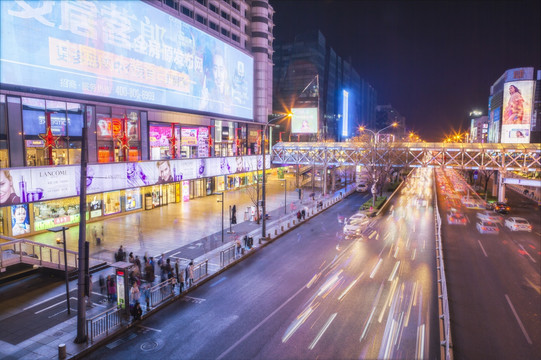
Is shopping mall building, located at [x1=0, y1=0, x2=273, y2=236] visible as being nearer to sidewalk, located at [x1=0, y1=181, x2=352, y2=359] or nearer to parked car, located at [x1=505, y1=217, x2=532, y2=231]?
sidewalk, located at [x1=0, y1=181, x2=352, y2=359]

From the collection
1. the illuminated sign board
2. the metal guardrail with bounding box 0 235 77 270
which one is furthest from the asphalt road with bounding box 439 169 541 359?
the illuminated sign board

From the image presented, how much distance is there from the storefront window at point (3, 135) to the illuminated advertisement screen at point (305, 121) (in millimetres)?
58259

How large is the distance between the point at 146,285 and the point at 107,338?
15.8ft

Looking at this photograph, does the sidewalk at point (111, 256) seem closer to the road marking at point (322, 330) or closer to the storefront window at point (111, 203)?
the storefront window at point (111, 203)

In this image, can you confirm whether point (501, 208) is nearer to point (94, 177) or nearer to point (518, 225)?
point (518, 225)

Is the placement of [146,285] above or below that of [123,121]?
below

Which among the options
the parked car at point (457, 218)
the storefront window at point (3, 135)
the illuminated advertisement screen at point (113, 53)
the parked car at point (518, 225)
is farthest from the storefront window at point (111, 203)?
the parked car at point (518, 225)

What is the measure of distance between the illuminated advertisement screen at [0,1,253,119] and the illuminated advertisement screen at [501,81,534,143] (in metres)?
94.6

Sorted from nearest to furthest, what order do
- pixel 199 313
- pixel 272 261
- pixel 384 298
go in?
1. pixel 199 313
2. pixel 384 298
3. pixel 272 261

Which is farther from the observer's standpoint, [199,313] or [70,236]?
[70,236]

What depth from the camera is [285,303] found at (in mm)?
16609

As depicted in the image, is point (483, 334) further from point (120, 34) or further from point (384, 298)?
point (120, 34)

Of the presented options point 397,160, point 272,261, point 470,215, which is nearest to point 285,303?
point 272,261

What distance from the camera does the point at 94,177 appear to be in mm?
26547
